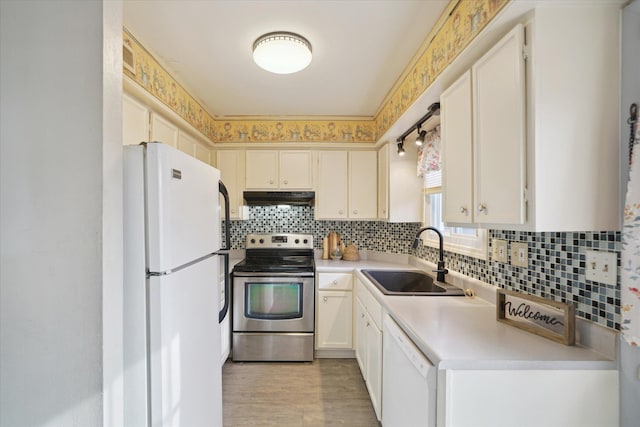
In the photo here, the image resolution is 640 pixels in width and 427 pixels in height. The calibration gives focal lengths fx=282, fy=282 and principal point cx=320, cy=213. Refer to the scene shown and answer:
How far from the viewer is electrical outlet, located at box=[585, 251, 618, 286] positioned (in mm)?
984

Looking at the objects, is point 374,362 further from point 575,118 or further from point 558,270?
point 575,118

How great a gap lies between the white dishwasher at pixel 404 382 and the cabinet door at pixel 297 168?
1.79 meters

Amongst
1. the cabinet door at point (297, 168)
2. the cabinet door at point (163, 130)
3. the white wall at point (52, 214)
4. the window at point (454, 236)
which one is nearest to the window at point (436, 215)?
the window at point (454, 236)

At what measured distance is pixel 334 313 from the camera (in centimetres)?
267

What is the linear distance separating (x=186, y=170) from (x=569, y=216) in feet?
4.72

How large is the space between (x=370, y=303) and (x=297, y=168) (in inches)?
65.0

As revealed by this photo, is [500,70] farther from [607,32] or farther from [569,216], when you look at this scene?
[569,216]

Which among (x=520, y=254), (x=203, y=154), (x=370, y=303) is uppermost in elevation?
(x=203, y=154)

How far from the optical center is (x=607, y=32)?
95cm

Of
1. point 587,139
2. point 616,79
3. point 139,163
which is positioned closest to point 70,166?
point 139,163

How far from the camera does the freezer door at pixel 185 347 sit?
101cm

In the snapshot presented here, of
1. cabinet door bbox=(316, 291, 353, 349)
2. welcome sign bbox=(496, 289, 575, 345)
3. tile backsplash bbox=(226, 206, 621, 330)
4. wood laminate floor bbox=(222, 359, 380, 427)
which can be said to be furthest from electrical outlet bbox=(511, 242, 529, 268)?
cabinet door bbox=(316, 291, 353, 349)

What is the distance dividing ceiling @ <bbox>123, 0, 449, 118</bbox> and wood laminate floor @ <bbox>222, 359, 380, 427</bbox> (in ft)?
8.00

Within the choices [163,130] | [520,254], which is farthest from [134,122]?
[520,254]
